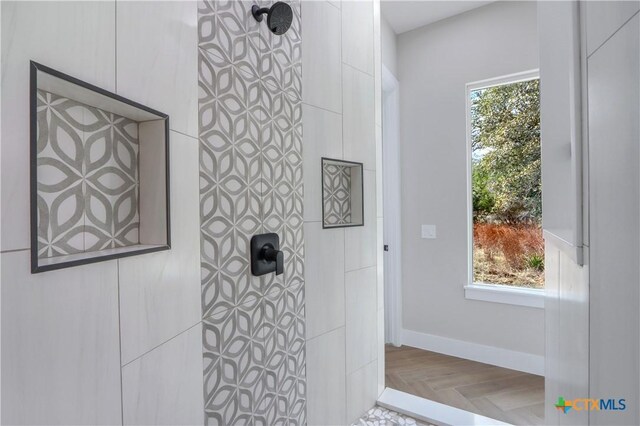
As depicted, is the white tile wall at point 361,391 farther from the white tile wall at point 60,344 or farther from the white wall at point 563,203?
the white tile wall at point 60,344

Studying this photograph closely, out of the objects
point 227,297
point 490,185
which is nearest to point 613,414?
point 227,297

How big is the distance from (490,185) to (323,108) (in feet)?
5.51

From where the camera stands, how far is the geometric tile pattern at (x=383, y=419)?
1.53 meters

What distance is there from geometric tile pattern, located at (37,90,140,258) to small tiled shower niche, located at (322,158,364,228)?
0.85m

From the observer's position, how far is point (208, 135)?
87 cm

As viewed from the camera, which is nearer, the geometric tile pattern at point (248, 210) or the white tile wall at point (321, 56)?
the geometric tile pattern at point (248, 210)

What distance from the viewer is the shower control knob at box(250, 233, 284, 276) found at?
3.32 feet

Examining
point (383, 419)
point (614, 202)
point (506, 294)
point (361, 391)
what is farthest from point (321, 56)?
point (506, 294)

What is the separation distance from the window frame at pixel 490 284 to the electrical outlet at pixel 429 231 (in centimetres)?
26

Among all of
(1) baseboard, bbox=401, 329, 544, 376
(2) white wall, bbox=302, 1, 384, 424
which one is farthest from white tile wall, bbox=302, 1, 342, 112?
(1) baseboard, bbox=401, 329, 544, 376

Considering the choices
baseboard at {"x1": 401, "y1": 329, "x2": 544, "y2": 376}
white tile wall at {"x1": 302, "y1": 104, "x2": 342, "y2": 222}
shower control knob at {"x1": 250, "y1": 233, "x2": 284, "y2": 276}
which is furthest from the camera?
baseboard at {"x1": 401, "y1": 329, "x2": 544, "y2": 376}

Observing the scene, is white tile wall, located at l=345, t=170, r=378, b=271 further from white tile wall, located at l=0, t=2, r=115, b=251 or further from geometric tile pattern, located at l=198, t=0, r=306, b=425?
white tile wall, located at l=0, t=2, r=115, b=251

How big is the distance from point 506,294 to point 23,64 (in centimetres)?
268

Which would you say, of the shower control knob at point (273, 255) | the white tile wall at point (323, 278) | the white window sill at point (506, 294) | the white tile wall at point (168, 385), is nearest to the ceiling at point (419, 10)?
the white tile wall at point (323, 278)
